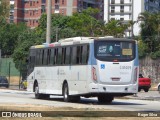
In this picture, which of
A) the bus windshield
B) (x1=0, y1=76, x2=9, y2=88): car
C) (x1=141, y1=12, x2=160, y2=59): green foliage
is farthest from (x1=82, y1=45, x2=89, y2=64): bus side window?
(x1=141, y1=12, x2=160, y2=59): green foliage

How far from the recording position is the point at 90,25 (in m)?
105

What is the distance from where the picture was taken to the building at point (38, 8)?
151m

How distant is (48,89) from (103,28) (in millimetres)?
67484

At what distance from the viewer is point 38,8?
157m

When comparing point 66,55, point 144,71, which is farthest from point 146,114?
point 144,71

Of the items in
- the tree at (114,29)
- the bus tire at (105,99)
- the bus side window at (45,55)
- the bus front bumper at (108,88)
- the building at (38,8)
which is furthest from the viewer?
the building at (38,8)

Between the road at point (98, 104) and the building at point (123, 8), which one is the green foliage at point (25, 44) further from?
the road at point (98, 104)

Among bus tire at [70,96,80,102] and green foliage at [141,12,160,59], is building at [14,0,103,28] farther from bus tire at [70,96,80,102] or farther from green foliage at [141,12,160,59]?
bus tire at [70,96,80,102]

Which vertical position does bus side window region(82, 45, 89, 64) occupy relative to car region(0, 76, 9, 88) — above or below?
above

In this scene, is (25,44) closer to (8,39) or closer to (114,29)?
(114,29)

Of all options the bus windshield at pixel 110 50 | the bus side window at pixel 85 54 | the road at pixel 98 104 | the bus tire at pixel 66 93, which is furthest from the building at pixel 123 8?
the bus windshield at pixel 110 50

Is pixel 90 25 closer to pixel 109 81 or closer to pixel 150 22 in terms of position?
pixel 150 22

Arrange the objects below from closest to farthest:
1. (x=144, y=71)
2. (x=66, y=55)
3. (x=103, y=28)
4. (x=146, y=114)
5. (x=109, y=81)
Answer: (x=146, y=114) < (x=109, y=81) < (x=66, y=55) < (x=144, y=71) < (x=103, y=28)

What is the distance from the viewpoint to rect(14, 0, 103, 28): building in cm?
15062
